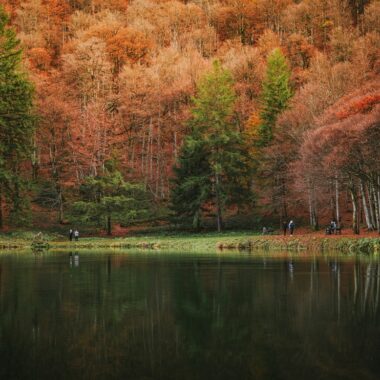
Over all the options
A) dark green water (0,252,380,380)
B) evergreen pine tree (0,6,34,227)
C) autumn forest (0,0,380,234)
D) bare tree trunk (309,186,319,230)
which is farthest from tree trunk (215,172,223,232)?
dark green water (0,252,380,380)

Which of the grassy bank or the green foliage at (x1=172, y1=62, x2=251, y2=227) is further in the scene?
the green foliage at (x1=172, y1=62, x2=251, y2=227)

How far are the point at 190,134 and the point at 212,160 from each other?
711 cm

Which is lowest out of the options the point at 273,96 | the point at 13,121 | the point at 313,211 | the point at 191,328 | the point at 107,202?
the point at 191,328

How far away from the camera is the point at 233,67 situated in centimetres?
6894

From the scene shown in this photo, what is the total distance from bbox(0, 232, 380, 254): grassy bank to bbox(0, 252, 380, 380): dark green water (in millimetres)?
16663

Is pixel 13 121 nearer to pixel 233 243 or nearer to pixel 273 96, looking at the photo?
pixel 273 96

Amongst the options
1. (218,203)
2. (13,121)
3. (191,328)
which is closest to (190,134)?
(218,203)

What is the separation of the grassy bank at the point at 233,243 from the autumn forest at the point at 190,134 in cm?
472

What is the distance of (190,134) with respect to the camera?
6047 cm

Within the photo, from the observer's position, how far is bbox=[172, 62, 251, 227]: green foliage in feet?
174

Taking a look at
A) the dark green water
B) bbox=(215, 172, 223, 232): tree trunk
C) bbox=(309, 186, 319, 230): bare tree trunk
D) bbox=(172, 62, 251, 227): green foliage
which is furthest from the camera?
bbox=(172, 62, 251, 227): green foliage

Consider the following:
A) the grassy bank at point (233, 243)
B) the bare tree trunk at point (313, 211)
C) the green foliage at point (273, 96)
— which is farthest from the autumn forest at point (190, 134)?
the grassy bank at point (233, 243)

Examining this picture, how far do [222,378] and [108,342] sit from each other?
2532 millimetres

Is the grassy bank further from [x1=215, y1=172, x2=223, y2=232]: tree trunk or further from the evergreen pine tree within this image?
the evergreen pine tree
